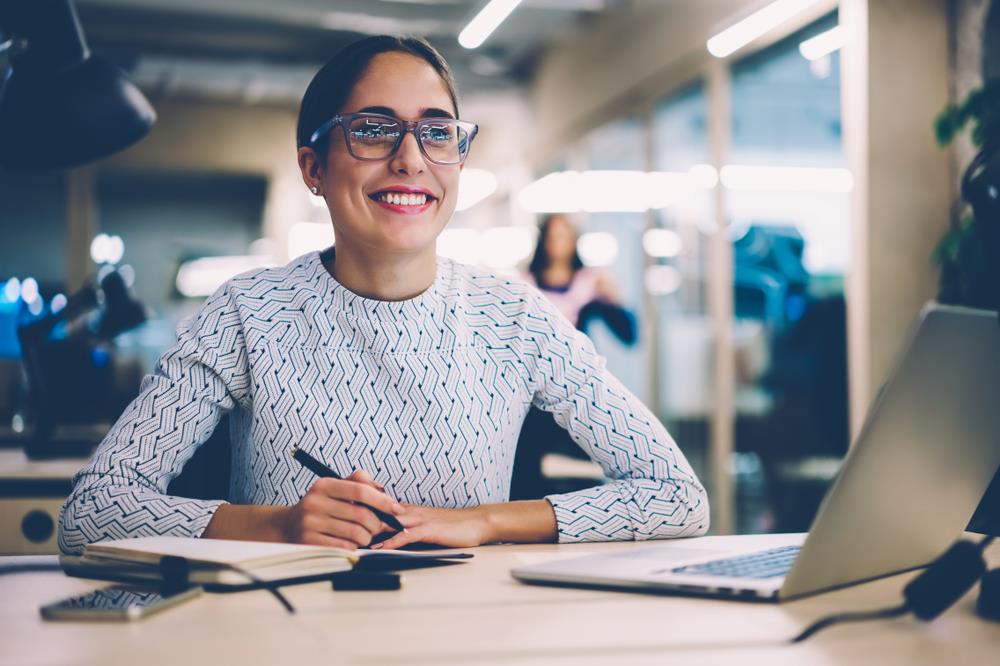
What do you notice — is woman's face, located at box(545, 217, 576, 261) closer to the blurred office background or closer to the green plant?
the blurred office background

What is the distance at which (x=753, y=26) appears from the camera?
4.80 m

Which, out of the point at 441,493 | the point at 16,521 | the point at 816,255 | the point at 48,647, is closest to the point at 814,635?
the point at 48,647

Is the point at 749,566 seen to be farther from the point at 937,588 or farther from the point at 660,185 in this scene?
the point at 660,185

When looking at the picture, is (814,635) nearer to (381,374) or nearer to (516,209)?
(381,374)

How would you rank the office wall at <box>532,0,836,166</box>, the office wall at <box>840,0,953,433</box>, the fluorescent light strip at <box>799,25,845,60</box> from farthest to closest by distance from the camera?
the office wall at <box>532,0,836,166</box>, the fluorescent light strip at <box>799,25,845,60</box>, the office wall at <box>840,0,953,433</box>

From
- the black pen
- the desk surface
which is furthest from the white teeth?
the desk surface

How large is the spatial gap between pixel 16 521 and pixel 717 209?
3.85 metres

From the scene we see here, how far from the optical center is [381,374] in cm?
155

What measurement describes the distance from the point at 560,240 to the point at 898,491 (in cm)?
463

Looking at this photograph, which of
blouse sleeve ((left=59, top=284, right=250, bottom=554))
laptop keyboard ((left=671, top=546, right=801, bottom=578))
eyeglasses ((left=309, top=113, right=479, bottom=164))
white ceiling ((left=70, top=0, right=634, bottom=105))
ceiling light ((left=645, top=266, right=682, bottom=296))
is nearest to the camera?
laptop keyboard ((left=671, top=546, right=801, bottom=578))

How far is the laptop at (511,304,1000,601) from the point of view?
0.83m

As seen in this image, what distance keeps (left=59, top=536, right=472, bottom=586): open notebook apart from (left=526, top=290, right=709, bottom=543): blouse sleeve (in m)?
0.33

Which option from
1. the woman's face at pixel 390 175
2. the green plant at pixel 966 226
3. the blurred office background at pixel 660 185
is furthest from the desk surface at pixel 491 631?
the green plant at pixel 966 226

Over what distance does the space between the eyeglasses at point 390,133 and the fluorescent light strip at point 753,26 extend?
333cm
